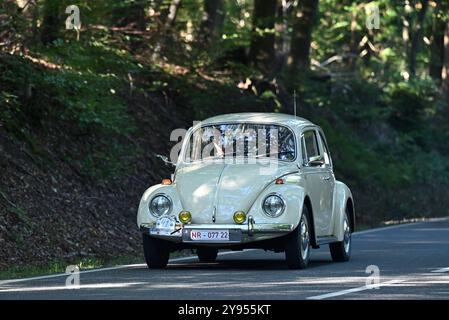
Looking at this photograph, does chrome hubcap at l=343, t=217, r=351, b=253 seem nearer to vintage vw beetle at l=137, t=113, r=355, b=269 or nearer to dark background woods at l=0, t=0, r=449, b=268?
vintage vw beetle at l=137, t=113, r=355, b=269

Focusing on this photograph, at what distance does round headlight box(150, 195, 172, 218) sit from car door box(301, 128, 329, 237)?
1.84 metres

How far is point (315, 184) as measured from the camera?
1658 cm

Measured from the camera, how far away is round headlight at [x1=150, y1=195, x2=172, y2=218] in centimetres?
1544

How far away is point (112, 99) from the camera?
2288 cm

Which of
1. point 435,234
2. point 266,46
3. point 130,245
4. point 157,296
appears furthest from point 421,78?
point 157,296

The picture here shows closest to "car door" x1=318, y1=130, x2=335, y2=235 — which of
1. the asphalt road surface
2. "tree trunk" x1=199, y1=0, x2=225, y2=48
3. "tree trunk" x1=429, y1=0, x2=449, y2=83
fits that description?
the asphalt road surface

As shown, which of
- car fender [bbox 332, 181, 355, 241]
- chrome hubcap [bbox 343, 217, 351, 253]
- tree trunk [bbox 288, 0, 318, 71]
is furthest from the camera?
Answer: tree trunk [bbox 288, 0, 318, 71]

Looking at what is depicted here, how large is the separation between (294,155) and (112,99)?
711 cm

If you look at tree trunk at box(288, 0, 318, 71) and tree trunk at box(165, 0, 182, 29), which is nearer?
tree trunk at box(165, 0, 182, 29)

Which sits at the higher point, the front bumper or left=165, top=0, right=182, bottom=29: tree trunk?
left=165, top=0, right=182, bottom=29: tree trunk

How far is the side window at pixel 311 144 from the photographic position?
17.0 metres

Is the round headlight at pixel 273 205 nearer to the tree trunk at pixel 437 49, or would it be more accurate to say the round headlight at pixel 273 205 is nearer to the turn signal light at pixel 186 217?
the turn signal light at pixel 186 217

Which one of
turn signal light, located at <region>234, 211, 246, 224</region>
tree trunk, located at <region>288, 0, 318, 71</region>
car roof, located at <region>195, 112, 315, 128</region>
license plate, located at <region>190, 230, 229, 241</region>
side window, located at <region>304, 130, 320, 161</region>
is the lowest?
license plate, located at <region>190, 230, 229, 241</region>
